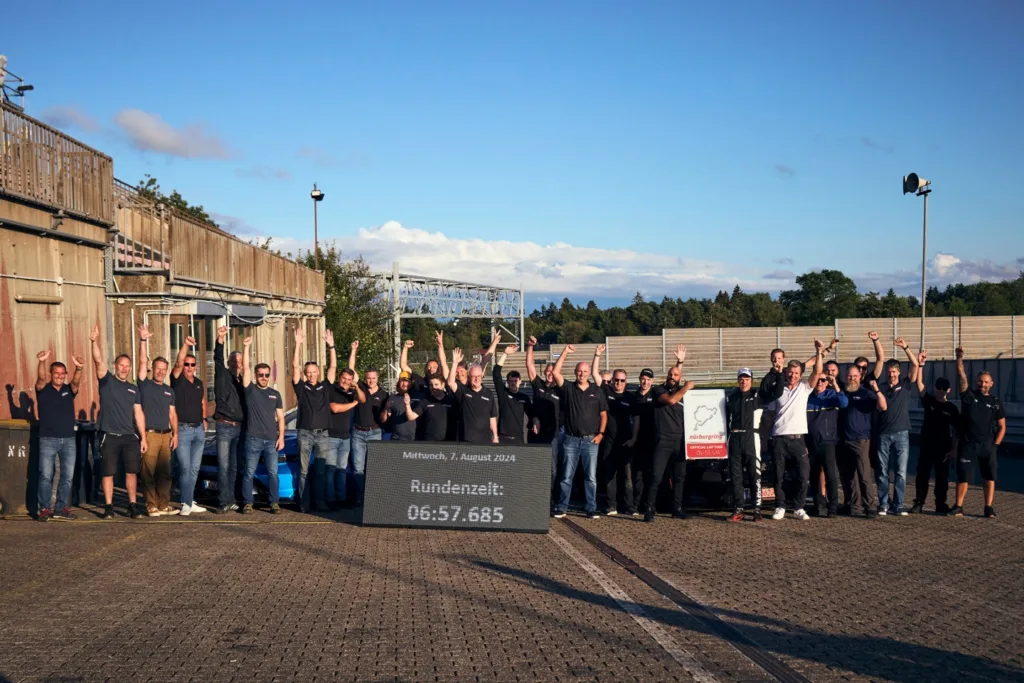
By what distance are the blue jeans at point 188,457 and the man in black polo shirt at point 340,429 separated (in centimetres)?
164

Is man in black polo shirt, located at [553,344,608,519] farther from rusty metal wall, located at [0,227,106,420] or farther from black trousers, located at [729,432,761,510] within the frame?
rusty metal wall, located at [0,227,106,420]

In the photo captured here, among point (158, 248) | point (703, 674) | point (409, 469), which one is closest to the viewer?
point (703, 674)

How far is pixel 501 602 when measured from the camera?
834 centimetres

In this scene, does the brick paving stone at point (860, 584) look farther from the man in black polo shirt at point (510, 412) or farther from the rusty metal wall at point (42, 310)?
the rusty metal wall at point (42, 310)

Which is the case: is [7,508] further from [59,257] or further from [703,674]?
[703,674]

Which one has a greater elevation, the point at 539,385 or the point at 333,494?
the point at 539,385

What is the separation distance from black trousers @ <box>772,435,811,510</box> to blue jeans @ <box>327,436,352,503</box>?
18.1 ft

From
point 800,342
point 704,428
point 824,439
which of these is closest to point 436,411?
point 704,428

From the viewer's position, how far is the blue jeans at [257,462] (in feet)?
42.3

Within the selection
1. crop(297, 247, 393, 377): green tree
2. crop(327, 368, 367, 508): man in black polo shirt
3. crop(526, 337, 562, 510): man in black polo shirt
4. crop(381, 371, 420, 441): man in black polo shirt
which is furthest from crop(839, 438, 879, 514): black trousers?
crop(297, 247, 393, 377): green tree

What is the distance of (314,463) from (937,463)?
8116mm

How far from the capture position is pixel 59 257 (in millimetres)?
16672

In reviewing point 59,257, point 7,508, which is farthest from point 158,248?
point 7,508

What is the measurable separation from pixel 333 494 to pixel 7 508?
13.0 ft
